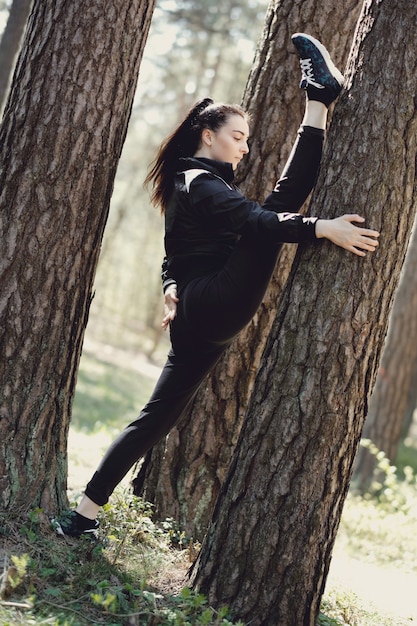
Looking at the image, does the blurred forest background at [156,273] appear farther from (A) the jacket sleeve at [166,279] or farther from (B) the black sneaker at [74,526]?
(A) the jacket sleeve at [166,279]

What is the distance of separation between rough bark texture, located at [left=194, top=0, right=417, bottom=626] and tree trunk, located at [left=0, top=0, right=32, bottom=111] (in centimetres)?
664

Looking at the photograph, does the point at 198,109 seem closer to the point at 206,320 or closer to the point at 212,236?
the point at 212,236

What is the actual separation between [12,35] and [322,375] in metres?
7.38

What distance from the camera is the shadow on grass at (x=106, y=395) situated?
1052 cm

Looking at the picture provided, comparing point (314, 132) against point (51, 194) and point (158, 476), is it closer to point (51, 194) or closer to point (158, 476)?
point (51, 194)

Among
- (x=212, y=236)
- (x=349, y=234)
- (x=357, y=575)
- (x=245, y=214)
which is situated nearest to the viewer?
(x=349, y=234)

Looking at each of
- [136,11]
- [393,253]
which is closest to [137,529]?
[393,253]

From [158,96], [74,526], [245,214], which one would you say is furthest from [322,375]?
[158,96]

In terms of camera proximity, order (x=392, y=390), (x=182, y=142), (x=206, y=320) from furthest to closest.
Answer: (x=392, y=390), (x=182, y=142), (x=206, y=320)

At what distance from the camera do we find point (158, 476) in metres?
4.39

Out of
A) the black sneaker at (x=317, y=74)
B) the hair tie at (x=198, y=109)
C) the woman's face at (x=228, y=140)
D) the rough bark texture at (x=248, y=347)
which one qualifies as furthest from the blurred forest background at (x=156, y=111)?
the black sneaker at (x=317, y=74)

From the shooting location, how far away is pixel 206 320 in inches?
134

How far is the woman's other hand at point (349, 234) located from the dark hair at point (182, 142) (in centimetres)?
108

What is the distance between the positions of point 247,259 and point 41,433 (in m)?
1.48
